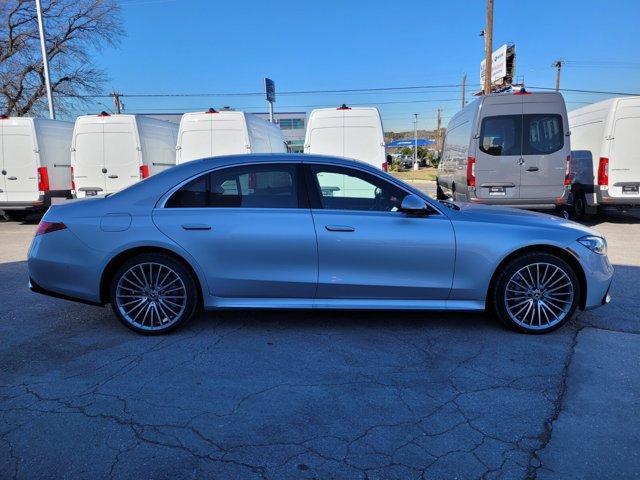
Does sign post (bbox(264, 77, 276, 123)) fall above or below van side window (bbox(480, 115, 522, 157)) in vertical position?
above

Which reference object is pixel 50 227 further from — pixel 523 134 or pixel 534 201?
pixel 534 201

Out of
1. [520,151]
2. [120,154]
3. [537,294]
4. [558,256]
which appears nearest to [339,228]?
[537,294]

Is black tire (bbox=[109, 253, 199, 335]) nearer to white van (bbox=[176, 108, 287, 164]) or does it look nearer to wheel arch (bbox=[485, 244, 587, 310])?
wheel arch (bbox=[485, 244, 587, 310])

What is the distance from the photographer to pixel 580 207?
11.2 meters

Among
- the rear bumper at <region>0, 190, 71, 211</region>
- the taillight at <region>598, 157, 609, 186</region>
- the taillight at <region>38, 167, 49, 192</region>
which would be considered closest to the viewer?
the taillight at <region>598, 157, 609, 186</region>

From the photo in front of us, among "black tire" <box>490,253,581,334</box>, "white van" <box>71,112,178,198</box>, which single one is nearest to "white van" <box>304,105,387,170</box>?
"white van" <box>71,112,178,198</box>

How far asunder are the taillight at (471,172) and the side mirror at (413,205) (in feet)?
18.7

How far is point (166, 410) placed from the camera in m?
3.07

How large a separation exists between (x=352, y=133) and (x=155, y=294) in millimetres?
5778

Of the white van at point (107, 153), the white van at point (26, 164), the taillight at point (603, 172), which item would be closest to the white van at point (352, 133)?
the white van at point (107, 153)

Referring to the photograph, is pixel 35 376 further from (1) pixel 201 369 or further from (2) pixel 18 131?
(2) pixel 18 131

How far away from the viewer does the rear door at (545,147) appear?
9.12 m

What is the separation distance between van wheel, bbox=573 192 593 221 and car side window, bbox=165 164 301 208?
887 centimetres

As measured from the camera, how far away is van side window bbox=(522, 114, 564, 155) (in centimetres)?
913
